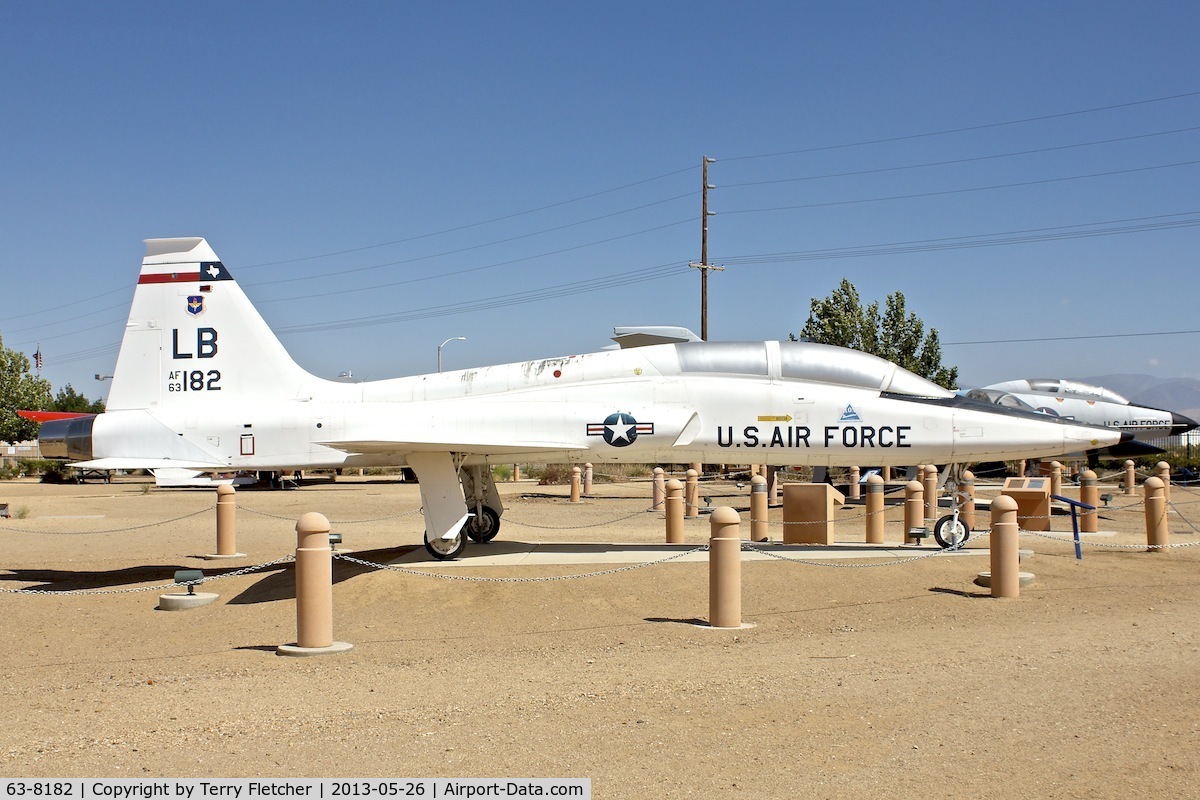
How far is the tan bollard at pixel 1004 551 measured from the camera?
1030 centimetres

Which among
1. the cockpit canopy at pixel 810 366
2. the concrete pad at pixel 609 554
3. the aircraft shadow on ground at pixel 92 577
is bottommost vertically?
the aircraft shadow on ground at pixel 92 577

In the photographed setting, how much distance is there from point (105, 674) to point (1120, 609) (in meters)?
9.16

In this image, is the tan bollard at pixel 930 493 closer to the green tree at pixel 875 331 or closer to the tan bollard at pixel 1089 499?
the tan bollard at pixel 1089 499

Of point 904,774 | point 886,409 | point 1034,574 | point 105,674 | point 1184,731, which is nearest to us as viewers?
point 904,774

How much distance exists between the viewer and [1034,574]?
1173 centimetres

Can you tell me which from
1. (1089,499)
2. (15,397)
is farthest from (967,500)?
(15,397)

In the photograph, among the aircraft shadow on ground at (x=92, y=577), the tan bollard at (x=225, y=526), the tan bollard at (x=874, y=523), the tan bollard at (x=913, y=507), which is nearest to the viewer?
the aircraft shadow on ground at (x=92, y=577)

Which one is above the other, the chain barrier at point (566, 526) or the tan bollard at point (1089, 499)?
the tan bollard at point (1089, 499)

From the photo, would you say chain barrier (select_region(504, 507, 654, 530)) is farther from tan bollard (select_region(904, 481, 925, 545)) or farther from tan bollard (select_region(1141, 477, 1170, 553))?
tan bollard (select_region(1141, 477, 1170, 553))

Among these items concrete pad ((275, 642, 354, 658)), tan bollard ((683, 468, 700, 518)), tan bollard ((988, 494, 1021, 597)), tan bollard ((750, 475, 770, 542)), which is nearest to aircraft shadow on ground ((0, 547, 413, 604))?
concrete pad ((275, 642, 354, 658))

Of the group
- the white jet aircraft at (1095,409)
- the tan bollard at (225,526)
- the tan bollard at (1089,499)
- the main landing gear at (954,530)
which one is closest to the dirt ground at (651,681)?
the main landing gear at (954,530)

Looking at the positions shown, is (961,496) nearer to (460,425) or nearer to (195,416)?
(460,425)

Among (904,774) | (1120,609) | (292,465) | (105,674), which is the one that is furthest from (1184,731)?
(292,465)

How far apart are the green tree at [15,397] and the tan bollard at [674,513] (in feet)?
194
